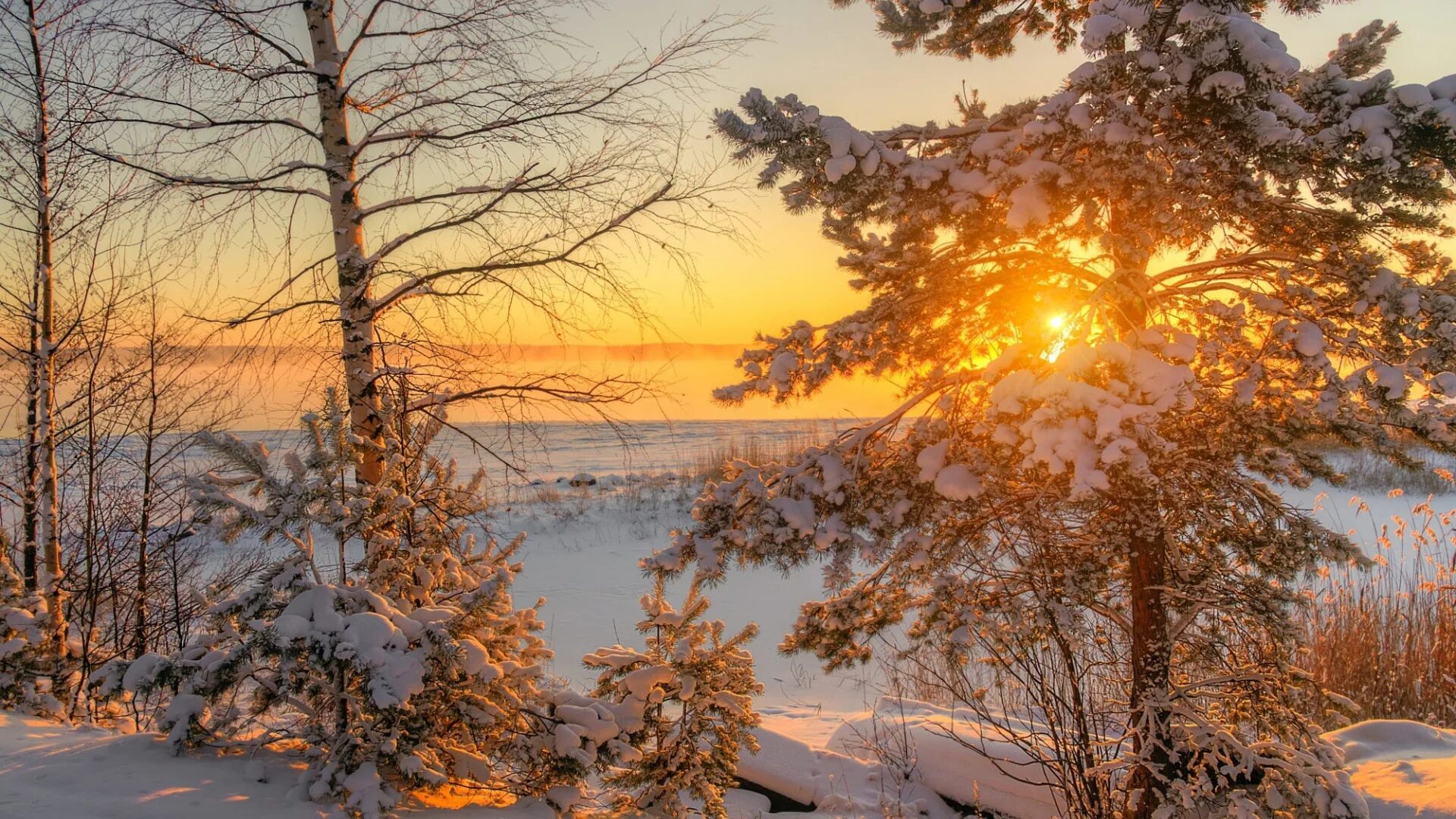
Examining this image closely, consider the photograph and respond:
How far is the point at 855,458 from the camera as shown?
3.99m

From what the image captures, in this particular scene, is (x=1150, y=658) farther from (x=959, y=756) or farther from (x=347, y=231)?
(x=347, y=231)

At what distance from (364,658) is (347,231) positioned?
Answer: 92.1 inches

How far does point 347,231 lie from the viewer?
423 centimetres

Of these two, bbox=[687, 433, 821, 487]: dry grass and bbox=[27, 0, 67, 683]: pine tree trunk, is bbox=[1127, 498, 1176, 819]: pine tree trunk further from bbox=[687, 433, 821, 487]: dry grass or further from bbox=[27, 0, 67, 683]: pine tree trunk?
bbox=[687, 433, 821, 487]: dry grass

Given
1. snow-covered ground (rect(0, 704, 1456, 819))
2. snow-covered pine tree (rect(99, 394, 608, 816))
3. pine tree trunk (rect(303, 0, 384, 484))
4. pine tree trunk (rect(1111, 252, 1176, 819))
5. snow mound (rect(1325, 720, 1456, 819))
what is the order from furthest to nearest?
pine tree trunk (rect(303, 0, 384, 484)) → snow mound (rect(1325, 720, 1456, 819)) → pine tree trunk (rect(1111, 252, 1176, 819)) → snow-covered pine tree (rect(99, 394, 608, 816)) → snow-covered ground (rect(0, 704, 1456, 819))

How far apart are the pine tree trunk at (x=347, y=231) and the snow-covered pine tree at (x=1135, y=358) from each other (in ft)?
5.98

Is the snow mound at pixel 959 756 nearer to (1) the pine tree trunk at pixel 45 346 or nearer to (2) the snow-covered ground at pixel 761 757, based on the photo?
(2) the snow-covered ground at pixel 761 757

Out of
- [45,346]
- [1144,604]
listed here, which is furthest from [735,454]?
[1144,604]

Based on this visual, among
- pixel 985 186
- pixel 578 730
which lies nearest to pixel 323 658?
pixel 578 730

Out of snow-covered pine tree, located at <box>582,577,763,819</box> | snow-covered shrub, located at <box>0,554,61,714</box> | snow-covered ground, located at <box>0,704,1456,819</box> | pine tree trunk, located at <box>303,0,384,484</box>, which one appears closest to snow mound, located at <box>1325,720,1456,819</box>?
snow-covered ground, located at <box>0,704,1456,819</box>

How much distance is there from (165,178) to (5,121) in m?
2.49

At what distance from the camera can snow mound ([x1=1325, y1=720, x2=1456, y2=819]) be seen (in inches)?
157

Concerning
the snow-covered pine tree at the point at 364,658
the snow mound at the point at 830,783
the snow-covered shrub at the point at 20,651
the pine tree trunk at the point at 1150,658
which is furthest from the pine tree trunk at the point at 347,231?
the pine tree trunk at the point at 1150,658

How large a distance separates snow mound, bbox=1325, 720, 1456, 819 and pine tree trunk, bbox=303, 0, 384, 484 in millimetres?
5469
